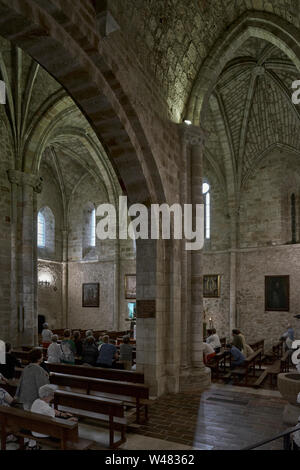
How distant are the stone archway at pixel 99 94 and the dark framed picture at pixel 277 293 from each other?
1033 cm

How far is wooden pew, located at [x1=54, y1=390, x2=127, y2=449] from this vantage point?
559 cm

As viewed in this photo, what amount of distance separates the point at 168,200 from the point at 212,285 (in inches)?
446

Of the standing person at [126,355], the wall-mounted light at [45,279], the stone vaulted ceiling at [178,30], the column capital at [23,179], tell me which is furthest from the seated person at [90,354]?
the wall-mounted light at [45,279]

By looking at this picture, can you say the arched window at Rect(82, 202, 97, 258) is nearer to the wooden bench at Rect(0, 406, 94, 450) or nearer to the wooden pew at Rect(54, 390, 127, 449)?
the wooden pew at Rect(54, 390, 127, 449)

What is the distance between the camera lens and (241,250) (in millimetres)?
19500

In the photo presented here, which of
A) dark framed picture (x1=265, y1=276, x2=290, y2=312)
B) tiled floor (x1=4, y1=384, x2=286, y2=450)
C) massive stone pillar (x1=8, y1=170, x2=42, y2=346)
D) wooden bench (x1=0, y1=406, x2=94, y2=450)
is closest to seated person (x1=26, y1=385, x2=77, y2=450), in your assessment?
wooden bench (x1=0, y1=406, x2=94, y2=450)

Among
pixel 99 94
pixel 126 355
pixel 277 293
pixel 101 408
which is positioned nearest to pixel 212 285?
pixel 277 293

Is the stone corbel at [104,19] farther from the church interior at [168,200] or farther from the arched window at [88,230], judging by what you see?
the arched window at [88,230]

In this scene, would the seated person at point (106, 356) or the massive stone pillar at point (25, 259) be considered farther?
the massive stone pillar at point (25, 259)

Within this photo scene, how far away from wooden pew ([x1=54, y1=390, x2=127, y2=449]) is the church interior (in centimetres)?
3

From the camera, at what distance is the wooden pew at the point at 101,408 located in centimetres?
559

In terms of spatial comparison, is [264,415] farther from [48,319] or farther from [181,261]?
[48,319]

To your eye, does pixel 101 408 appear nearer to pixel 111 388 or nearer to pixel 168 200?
pixel 111 388

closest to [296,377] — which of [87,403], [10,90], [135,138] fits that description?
[87,403]
